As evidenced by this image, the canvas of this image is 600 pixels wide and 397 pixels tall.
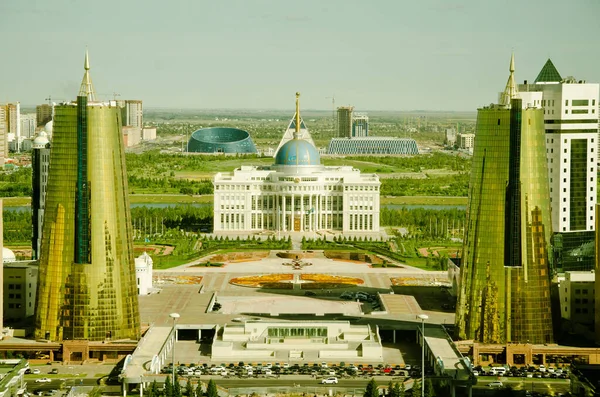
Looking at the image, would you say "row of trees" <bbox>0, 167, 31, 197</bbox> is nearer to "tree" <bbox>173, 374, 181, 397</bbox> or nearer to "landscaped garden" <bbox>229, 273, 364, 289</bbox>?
"landscaped garden" <bbox>229, 273, 364, 289</bbox>

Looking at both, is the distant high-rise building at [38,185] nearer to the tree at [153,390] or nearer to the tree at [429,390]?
the tree at [153,390]

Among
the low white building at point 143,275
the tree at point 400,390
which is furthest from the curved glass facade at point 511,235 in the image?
the low white building at point 143,275

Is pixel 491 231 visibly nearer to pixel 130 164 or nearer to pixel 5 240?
pixel 5 240

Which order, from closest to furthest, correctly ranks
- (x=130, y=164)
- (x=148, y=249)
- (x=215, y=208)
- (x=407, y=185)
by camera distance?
(x=148, y=249) < (x=215, y=208) < (x=407, y=185) < (x=130, y=164)

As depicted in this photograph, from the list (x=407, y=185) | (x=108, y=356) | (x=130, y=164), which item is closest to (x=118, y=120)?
(x=108, y=356)

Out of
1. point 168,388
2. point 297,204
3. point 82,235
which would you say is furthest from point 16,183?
point 168,388

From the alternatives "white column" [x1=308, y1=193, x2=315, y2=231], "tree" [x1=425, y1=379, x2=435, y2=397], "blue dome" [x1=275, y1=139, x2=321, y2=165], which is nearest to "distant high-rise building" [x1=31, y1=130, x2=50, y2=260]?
"tree" [x1=425, y1=379, x2=435, y2=397]
